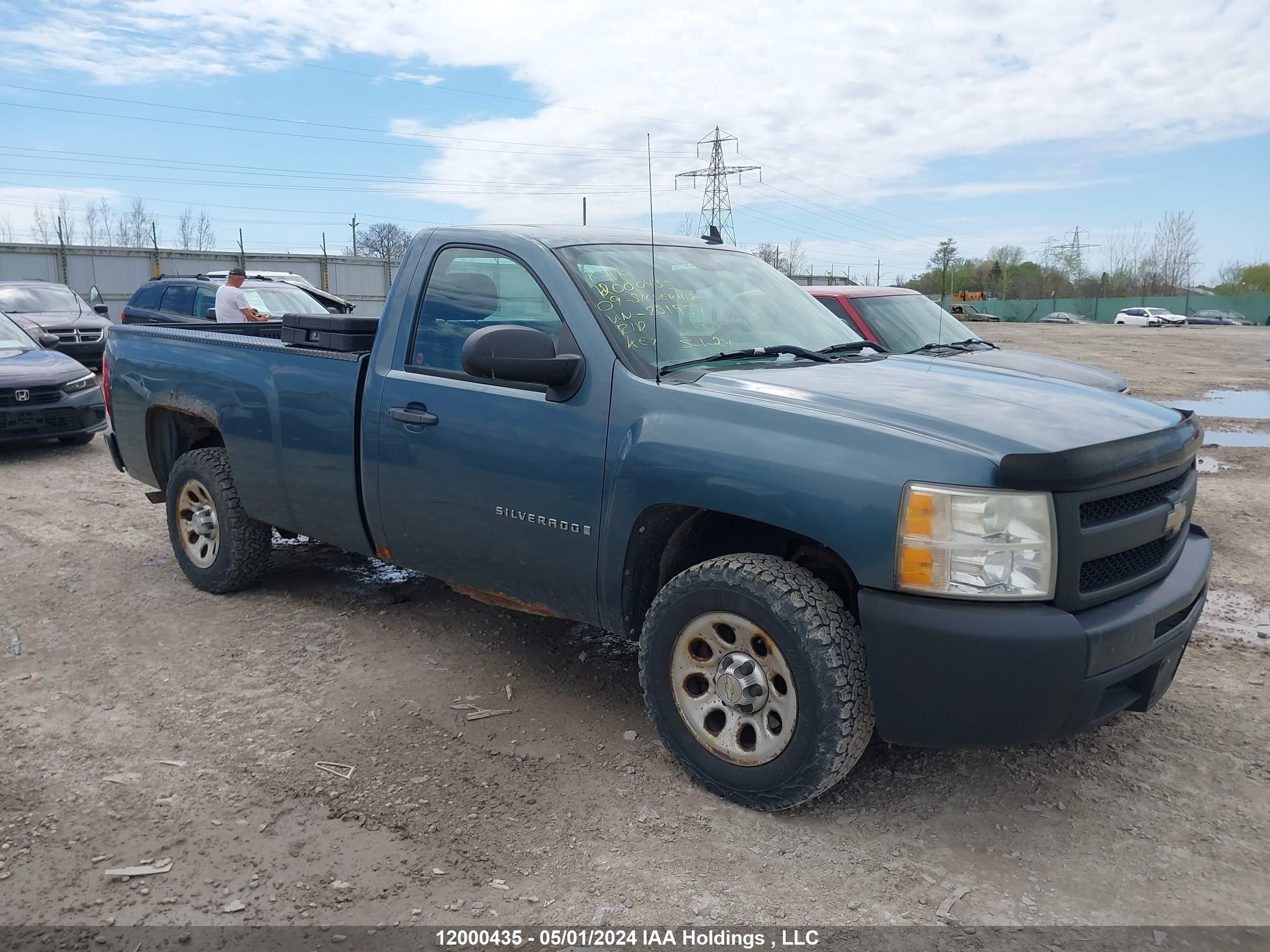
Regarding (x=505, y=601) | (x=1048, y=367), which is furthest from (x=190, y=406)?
(x=1048, y=367)

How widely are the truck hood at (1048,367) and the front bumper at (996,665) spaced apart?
4.80 m

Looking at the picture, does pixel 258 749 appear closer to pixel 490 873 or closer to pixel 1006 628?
pixel 490 873

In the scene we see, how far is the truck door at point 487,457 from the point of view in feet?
11.9

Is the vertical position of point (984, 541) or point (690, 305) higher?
point (690, 305)

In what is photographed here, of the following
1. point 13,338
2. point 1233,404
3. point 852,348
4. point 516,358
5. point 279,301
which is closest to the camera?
point 516,358

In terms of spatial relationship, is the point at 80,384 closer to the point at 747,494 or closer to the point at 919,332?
the point at 919,332

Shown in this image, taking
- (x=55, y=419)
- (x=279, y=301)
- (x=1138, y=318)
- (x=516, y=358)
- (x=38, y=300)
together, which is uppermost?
(x=1138, y=318)

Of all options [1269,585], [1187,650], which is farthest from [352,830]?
[1269,585]

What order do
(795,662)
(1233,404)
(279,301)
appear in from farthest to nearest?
1. (1233,404)
2. (279,301)
3. (795,662)

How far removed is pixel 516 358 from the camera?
347 centimetres

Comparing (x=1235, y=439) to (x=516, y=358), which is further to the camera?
(x=1235, y=439)

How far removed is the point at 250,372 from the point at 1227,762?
449 centimetres

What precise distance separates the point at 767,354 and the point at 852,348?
0.56m

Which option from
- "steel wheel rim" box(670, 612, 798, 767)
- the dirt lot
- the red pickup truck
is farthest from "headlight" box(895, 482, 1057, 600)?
the red pickup truck
